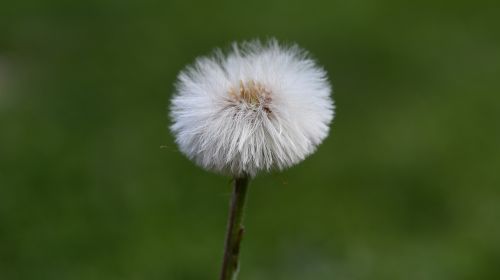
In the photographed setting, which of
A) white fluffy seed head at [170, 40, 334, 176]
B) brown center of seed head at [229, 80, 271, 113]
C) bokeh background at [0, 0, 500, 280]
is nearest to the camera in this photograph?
white fluffy seed head at [170, 40, 334, 176]

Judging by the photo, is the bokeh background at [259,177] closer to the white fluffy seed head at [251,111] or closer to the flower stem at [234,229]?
the white fluffy seed head at [251,111]

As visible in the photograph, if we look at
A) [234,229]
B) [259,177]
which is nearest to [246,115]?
[234,229]

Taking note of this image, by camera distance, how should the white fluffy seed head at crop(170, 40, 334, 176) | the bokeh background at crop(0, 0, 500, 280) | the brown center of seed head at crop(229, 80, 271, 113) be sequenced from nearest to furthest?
the white fluffy seed head at crop(170, 40, 334, 176) → the brown center of seed head at crop(229, 80, 271, 113) → the bokeh background at crop(0, 0, 500, 280)

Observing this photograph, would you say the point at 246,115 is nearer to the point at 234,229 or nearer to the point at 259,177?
the point at 234,229

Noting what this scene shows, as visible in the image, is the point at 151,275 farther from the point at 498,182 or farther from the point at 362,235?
the point at 498,182

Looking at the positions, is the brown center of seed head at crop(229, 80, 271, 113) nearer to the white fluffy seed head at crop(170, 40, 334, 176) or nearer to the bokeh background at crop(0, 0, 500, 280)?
the white fluffy seed head at crop(170, 40, 334, 176)

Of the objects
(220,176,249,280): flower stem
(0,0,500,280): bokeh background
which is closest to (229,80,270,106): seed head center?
(220,176,249,280): flower stem

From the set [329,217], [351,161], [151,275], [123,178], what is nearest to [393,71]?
[351,161]
